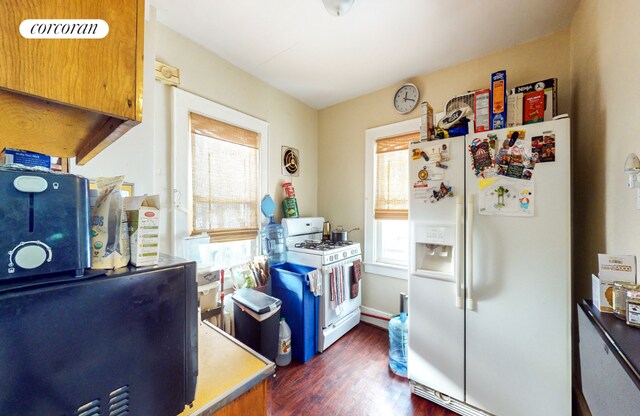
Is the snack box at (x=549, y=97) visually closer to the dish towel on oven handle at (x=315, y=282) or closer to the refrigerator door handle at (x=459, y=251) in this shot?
the refrigerator door handle at (x=459, y=251)

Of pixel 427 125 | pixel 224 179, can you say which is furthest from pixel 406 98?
pixel 224 179

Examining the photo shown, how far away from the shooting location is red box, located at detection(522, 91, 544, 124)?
1498mm

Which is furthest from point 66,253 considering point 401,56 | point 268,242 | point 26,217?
point 401,56

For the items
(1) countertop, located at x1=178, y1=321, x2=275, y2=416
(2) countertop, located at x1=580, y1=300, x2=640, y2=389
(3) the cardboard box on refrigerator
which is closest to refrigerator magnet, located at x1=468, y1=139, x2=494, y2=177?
(3) the cardboard box on refrigerator

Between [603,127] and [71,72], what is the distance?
2177 millimetres

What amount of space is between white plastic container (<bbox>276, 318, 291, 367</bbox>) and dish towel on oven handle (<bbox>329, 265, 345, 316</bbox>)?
1.52 feet

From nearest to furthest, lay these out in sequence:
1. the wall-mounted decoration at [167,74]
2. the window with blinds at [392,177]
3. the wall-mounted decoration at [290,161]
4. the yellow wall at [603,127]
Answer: the yellow wall at [603,127]
the wall-mounted decoration at [167,74]
the window with blinds at [392,177]
the wall-mounted decoration at [290,161]

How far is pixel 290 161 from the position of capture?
292 cm

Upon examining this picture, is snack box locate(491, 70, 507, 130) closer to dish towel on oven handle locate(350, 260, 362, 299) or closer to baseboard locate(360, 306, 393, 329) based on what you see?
dish towel on oven handle locate(350, 260, 362, 299)

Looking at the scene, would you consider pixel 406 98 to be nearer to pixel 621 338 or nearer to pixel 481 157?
pixel 481 157

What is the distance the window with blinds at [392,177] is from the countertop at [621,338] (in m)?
1.73

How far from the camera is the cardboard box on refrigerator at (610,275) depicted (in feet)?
2.99

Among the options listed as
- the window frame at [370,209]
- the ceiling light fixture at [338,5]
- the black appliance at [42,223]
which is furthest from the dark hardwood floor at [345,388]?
the ceiling light fixture at [338,5]

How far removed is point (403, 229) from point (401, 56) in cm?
167
